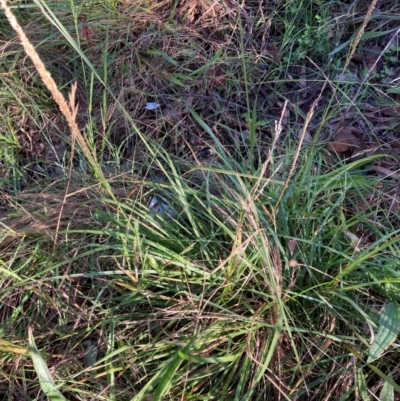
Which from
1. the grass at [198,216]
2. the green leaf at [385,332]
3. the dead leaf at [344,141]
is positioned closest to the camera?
the green leaf at [385,332]

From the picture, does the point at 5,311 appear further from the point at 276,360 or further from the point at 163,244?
the point at 276,360

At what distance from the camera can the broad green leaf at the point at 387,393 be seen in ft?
4.49

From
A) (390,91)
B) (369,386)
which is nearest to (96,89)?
(390,91)

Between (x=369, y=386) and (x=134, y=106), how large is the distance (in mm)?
1606

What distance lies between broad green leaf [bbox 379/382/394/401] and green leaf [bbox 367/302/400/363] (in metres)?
0.13

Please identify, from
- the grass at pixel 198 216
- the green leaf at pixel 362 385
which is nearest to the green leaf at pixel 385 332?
the grass at pixel 198 216

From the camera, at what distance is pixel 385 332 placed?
1.32m

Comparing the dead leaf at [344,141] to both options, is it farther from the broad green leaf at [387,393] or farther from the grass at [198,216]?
the broad green leaf at [387,393]

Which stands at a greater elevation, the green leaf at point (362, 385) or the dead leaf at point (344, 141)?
the dead leaf at point (344, 141)

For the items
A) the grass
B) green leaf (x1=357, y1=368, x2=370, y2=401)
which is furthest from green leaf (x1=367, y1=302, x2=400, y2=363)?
green leaf (x1=357, y1=368, x2=370, y2=401)

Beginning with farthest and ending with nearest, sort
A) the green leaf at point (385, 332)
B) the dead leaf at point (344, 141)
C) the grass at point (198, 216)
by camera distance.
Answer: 1. the dead leaf at point (344, 141)
2. the grass at point (198, 216)
3. the green leaf at point (385, 332)

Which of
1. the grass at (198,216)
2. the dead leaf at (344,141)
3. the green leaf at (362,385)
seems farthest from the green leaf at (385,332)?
the dead leaf at (344,141)

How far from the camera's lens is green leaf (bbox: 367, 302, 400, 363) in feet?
4.28

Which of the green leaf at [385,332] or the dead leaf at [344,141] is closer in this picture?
the green leaf at [385,332]
